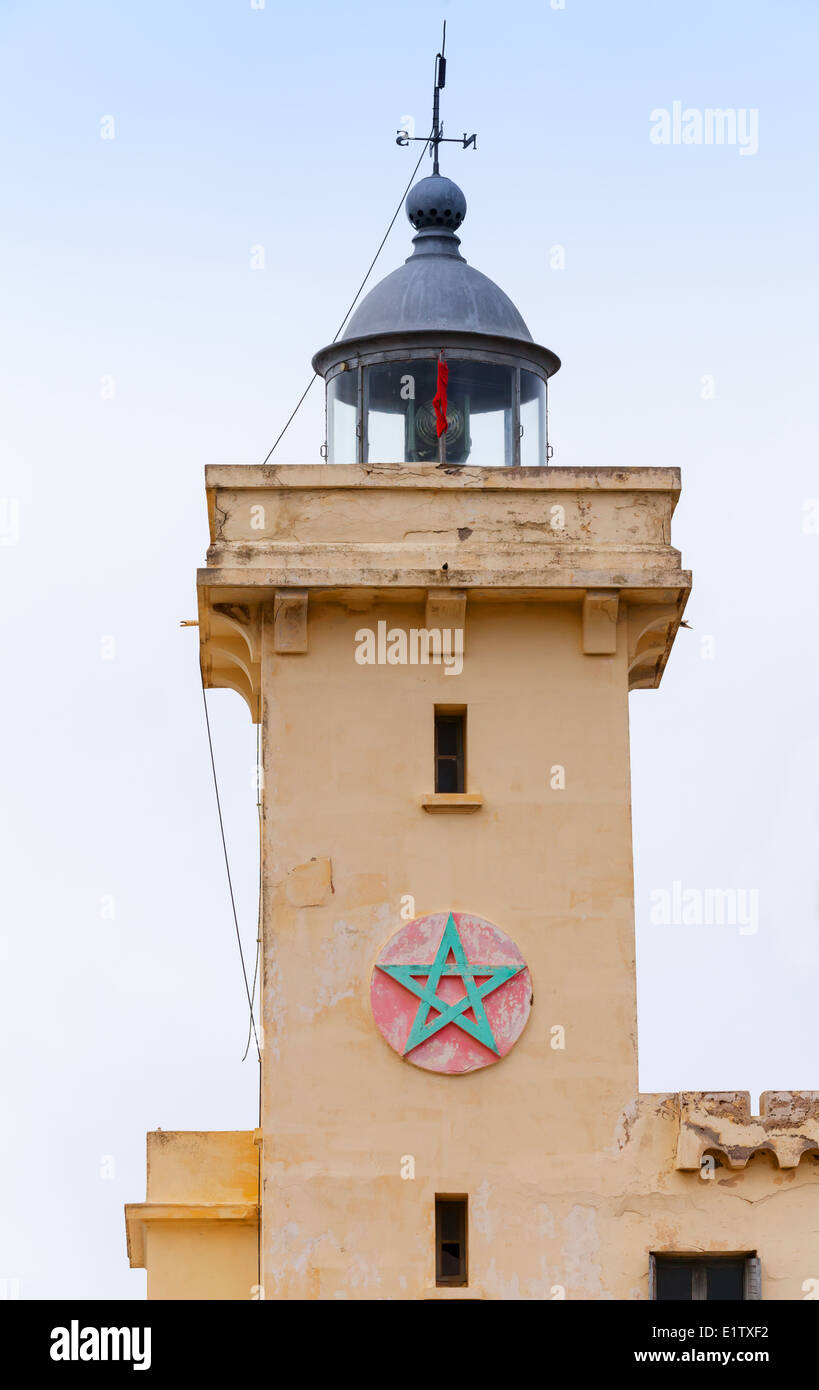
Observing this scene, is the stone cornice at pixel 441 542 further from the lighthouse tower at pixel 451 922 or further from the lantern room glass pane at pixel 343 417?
the lantern room glass pane at pixel 343 417

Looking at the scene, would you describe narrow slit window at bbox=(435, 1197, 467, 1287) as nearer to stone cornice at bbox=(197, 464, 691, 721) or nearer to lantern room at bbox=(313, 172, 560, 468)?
stone cornice at bbox=(197, 464, 691, 721)

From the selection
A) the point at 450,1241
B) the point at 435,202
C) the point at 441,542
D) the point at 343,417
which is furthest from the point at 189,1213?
the point at 435,202

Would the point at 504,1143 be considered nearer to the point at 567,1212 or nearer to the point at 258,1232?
the point at 567,1212

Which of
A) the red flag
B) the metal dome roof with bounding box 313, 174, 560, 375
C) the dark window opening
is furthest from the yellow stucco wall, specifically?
the metal dome roof with bounding box 313, 174, 560, 375

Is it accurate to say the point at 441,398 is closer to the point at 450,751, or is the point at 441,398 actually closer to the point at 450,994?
the point at 450,751

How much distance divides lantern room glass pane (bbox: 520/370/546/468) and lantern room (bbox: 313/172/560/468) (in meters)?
0.01

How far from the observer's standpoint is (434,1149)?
2908cm

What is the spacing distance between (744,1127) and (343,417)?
8398 mm

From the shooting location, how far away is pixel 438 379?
3206 cm

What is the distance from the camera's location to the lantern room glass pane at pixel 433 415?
106ft

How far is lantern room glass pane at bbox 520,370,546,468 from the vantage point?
106ft

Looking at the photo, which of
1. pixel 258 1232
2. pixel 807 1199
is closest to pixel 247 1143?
pixel 258 1232

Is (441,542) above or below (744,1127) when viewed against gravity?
above
